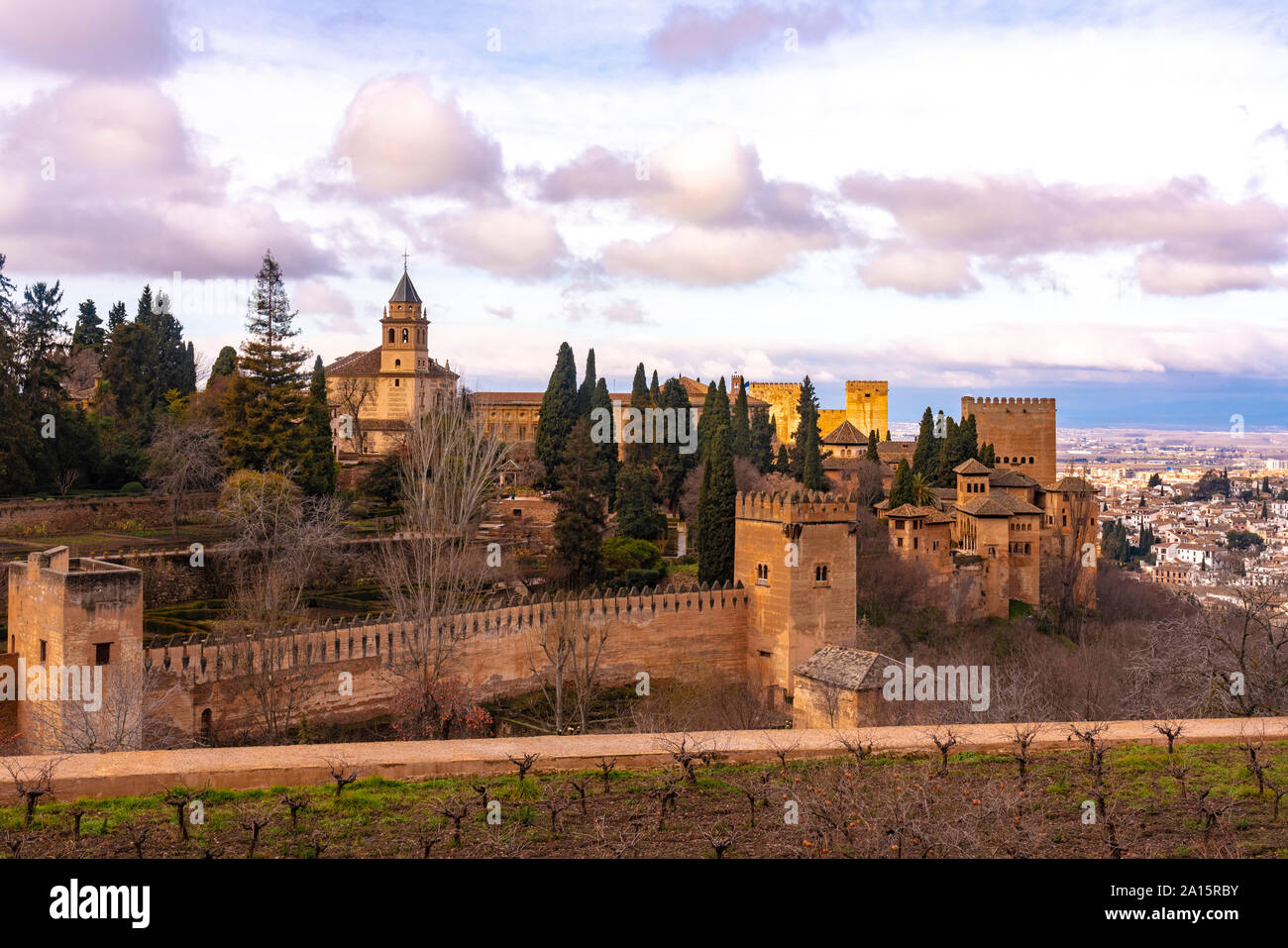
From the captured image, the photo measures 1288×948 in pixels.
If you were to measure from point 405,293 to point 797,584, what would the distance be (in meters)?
32.2

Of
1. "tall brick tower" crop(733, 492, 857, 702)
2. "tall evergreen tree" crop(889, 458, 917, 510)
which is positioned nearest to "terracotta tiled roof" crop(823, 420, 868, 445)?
"tall evergreen tree" crop(889, 458, 917, 510)

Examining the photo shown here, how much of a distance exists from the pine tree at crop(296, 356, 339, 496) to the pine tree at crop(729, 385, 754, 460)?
15576 millimetres

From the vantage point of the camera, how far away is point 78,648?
615 inches

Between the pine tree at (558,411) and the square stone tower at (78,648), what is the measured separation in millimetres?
22771

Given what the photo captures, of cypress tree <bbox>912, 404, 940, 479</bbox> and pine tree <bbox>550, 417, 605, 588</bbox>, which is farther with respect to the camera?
cypress tree <bbox>912, 404, 940, 479</bbox>

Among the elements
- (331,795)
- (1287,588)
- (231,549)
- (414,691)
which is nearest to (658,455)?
(231,549)

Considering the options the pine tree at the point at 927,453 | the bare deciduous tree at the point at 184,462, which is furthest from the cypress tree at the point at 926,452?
the bare deciduous tree at the point at 184,462

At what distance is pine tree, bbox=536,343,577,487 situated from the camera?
128 feet

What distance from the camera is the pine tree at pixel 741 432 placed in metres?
41.6

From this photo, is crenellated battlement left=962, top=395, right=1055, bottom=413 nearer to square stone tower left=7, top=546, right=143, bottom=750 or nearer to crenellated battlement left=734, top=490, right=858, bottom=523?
crenellated battlement left=734, top=490, right=858, bottom=523

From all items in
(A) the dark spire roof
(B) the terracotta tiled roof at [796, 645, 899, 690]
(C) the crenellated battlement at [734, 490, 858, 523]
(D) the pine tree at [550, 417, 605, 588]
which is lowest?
(B) the terracotta tiled roof at [796, 645, 899, 690]

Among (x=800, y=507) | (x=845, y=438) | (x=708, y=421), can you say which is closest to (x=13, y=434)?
(x=800, y=507)

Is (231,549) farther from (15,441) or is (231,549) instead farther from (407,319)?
(407,319)

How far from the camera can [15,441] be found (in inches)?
1087
